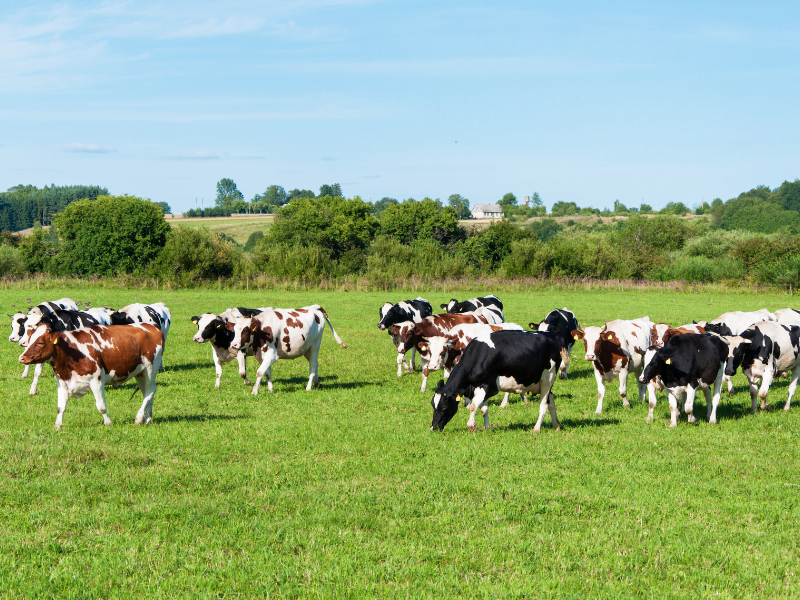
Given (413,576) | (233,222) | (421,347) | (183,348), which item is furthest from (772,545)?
(233,222)

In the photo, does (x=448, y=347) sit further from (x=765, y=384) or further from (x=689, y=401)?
(x=765, y=384)

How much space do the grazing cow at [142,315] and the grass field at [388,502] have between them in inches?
175

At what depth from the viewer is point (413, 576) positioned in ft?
22.3

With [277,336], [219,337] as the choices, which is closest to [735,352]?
[277,336]

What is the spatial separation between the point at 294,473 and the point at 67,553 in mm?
3304

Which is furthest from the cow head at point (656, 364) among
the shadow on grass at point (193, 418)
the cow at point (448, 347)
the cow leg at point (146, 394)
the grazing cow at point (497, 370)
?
the cow leg at point (146, 394)

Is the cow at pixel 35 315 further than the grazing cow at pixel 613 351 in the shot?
Yes

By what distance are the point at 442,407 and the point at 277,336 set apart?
5.97 meters

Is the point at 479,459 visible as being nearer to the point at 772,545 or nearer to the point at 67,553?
the point at 772,545

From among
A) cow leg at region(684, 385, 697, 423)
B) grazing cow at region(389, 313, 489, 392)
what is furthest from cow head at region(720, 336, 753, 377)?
grazing cow at region(389, 313, 489, 392)

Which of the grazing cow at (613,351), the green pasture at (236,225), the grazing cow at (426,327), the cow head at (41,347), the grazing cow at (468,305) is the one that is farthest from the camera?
the green pasture at (236,225)

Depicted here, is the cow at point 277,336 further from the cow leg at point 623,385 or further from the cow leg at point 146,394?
the cow leg at point 623,385

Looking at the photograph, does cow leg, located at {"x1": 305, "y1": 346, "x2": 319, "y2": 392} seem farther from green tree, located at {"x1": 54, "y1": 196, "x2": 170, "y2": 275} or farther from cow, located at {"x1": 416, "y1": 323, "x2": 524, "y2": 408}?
green tree, located at {"x1": 54, "y1": 196, "x2": 170, "y2": 275}

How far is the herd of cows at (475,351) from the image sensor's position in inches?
481
